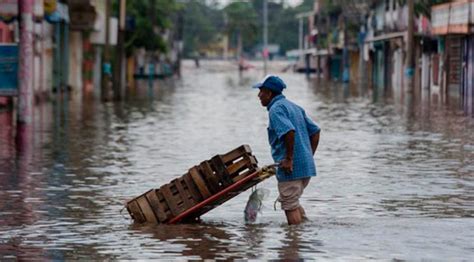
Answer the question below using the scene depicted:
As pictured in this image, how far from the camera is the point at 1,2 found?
106 feet

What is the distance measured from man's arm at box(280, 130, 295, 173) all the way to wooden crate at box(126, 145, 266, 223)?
26.3 inches

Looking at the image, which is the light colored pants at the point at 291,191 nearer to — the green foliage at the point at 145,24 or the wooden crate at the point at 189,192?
the wooden crate at the point at 189,192

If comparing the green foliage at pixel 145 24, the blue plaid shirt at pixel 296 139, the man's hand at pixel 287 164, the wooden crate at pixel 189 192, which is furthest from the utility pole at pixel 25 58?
the green foliage at pixel 145 24

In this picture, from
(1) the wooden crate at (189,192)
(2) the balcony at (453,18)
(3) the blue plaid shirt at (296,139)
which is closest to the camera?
(3) the blue plaid shirt at (296,139)

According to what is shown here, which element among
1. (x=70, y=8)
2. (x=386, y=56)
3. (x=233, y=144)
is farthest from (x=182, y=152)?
(x=386, y=56)

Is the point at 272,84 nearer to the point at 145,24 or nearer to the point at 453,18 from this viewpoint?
the point at 453,18

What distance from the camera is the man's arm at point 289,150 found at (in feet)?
40.3

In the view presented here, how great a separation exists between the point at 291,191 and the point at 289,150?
0.47m

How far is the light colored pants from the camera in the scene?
12555 millimetres

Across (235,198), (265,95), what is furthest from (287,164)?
(235,198)

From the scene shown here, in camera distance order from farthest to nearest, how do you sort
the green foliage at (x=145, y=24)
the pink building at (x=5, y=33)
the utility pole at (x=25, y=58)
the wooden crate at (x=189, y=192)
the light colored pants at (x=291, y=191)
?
the green foliage at (x=145, y=24)
the pink building at (x=5, y=33)
the utility pole at (x=25, y=58)
the wooden crate at (x=189, y=192)
the light colored pants at (x=291, y=191)

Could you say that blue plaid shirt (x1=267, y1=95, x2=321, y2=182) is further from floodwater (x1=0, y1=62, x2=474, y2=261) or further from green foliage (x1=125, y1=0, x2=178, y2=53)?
green foliage (x1=125, y1=0, x2=178, y2=53)

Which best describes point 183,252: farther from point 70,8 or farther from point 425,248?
point 70,8

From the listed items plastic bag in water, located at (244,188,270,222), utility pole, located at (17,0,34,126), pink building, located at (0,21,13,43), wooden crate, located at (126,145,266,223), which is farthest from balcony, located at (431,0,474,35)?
wooden crate, located at (126,145,266,223)
